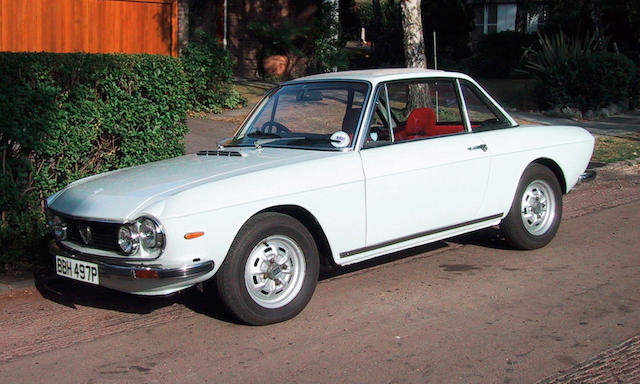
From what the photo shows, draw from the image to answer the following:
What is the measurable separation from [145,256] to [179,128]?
12.1 feet

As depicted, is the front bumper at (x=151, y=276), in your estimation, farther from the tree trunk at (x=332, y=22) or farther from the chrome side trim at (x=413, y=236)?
the tree trunk at (x=332, y=22)

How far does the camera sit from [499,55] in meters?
30.1

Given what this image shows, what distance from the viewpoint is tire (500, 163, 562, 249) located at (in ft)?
23.1

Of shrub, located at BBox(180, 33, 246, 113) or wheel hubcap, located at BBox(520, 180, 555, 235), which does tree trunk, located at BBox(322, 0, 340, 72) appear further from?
wheel hubcap, located at BBox(520, 180, 555, 235)

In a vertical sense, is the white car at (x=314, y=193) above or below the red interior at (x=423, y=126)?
below

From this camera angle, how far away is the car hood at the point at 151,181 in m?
5.18

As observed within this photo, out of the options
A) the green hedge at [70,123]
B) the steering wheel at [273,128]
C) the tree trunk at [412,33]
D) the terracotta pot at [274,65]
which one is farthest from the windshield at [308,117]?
the terracotta pot at [274,65]

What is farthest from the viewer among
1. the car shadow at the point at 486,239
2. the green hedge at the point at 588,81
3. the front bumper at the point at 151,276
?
the green hedge at the point at 588,81

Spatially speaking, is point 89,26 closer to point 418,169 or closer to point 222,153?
point 222,153

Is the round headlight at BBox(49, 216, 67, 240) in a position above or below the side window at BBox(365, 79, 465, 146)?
below

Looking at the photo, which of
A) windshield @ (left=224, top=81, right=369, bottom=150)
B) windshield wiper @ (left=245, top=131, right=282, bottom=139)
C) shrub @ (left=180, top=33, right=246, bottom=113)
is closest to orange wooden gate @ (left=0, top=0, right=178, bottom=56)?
shrub @ (left=180, top=33, right=246, bottom=113)

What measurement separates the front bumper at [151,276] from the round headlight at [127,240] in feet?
0.33

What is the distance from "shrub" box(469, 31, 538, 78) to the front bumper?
26265mm

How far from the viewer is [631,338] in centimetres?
506
